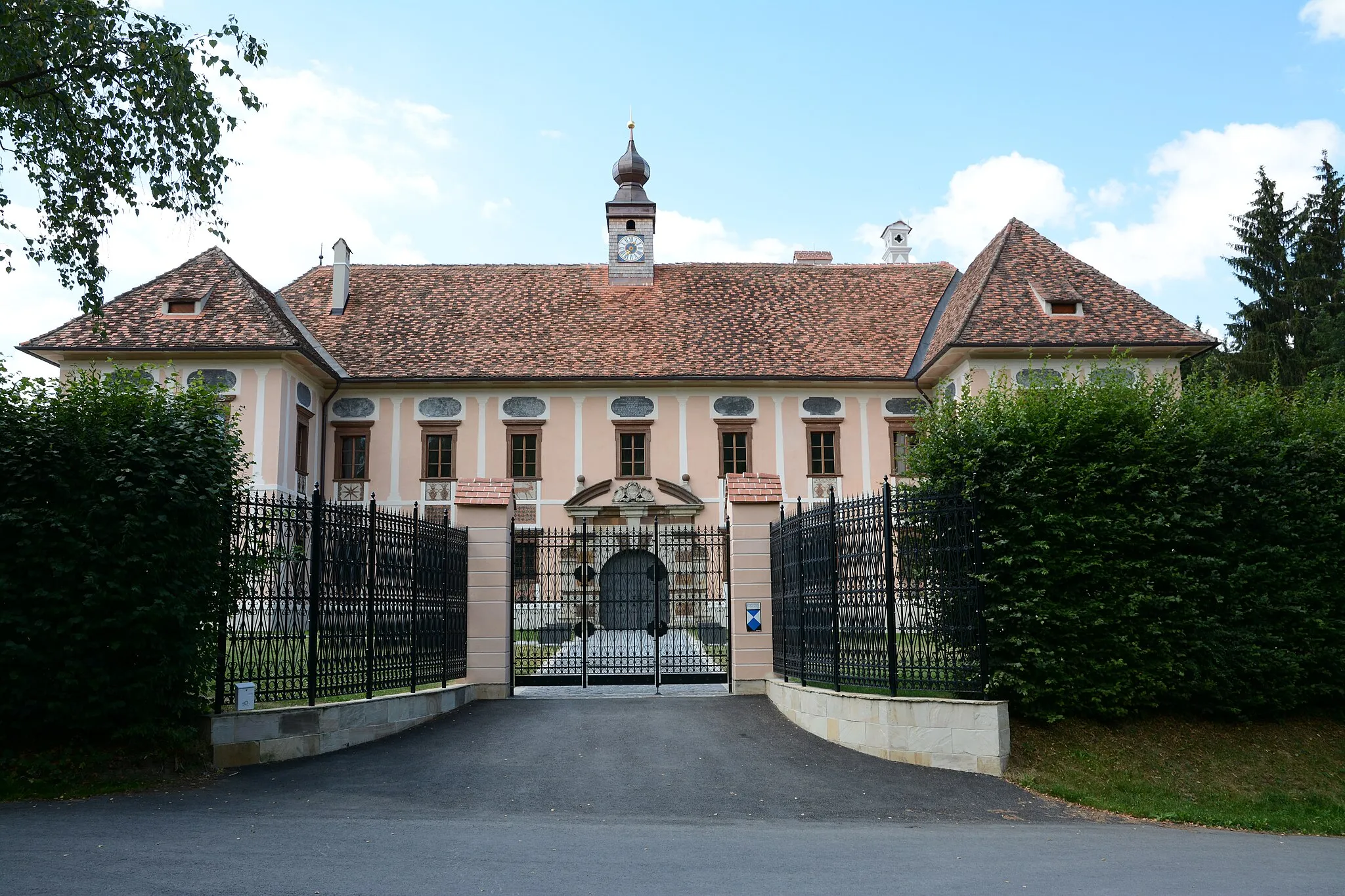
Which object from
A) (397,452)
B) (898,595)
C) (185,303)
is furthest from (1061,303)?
(185,303)

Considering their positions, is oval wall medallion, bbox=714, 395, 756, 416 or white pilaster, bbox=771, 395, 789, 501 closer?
white pilaster, bbox=771, 395, 789, 501

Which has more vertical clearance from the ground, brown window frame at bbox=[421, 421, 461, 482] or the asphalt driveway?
brown window frame at bbox=[421, 421, 461, 482]

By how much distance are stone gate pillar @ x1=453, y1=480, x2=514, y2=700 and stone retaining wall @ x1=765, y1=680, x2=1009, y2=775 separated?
4948mm

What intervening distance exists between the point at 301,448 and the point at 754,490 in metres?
16.7

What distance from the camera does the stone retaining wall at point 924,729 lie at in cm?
1005

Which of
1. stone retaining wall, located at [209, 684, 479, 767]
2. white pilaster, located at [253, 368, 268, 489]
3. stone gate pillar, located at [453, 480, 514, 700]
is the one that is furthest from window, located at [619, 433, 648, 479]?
stone retaining wall, located at [209, 684, 479, 767]

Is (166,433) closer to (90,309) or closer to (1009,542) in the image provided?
(90,309)

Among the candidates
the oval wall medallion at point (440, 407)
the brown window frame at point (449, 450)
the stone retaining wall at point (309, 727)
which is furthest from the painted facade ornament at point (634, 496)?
the stone retaining wall at point (309, 727)

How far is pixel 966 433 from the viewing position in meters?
11.4

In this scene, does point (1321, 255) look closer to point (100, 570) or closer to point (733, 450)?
point (733, 450)

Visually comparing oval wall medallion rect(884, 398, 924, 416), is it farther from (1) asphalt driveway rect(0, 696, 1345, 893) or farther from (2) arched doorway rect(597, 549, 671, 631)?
(1) asphalt driveway rect(0, 696, 1345, 893)

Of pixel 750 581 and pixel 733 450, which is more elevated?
pixel 733 450

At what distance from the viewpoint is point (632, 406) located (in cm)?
2873

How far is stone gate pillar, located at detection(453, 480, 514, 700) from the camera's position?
14.1 metres
